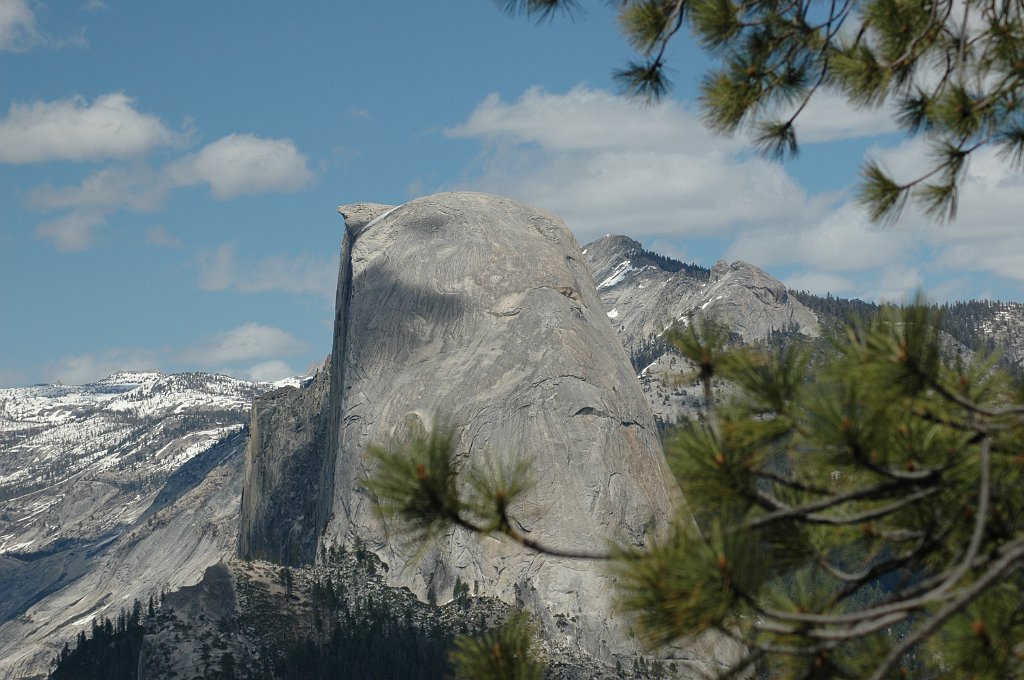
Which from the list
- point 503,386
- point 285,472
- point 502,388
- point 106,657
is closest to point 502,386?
point 503,386

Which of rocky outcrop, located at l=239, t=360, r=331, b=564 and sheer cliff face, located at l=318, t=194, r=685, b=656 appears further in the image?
rocky outcrop, located at l=239, t=360, r=331, b=564

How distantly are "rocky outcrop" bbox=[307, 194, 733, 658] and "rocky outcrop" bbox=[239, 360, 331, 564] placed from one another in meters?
21.7

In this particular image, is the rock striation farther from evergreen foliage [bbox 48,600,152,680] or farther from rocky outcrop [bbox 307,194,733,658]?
→ evergreen foliage [bbox 48,600,152,680]

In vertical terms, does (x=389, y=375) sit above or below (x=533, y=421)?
above

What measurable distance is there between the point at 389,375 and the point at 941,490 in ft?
355

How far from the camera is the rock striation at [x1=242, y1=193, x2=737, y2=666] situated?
95.5m

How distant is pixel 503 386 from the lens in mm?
106625

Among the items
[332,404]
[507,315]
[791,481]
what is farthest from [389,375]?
[791,481]

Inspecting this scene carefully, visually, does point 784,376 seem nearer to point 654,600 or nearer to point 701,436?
point 701,436

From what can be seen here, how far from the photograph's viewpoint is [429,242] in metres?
119

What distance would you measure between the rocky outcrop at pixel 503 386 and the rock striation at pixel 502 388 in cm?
15

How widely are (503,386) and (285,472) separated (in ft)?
179

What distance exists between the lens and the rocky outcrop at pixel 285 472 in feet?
470

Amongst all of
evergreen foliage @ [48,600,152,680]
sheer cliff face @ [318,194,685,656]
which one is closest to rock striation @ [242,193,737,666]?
sheer cliff face @ [318,194,685,656]
